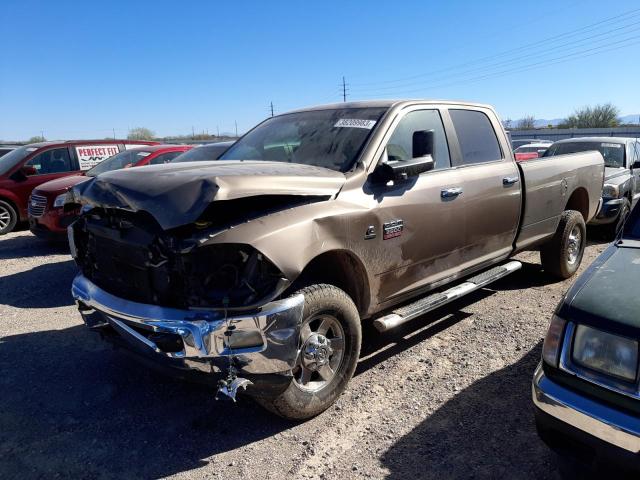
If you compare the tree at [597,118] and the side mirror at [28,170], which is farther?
the tree at [597,118]

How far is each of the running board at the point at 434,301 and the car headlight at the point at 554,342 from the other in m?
1.24

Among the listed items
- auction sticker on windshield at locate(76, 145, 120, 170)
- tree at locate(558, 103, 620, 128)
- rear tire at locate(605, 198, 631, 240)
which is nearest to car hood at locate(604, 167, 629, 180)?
rear tire at locate(605, 198, 631, 240)

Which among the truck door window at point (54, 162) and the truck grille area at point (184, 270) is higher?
the truck door window at point (54, 162)

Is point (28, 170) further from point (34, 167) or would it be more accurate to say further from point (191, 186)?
point (191, 186)

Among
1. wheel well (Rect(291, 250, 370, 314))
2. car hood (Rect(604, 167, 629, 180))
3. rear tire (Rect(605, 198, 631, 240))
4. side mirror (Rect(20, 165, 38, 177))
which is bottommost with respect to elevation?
rear tire (Rect(605, 198, 631, 240))

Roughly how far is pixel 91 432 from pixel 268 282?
155 centimetres

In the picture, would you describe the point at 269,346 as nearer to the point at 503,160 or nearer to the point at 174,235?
the point at 174,235

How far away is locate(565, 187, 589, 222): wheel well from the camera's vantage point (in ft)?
19.9

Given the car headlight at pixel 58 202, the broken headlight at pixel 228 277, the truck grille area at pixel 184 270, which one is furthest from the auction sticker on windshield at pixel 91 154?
the broken headlight at pixel 228 277

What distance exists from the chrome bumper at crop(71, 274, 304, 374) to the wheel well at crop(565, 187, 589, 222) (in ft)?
15.2

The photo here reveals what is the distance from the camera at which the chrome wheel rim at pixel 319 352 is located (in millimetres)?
3066

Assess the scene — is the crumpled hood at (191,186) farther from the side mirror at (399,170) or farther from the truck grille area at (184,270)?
the side mirror at (399,170)

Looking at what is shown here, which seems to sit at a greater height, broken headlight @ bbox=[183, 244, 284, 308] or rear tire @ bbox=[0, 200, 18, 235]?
broken headlight @ bbox=[183, 244, 284, 308]

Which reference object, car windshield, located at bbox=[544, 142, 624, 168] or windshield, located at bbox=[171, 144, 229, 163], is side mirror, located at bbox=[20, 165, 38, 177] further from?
car windshield, located at bbox=[544, 142, 624, 168]
